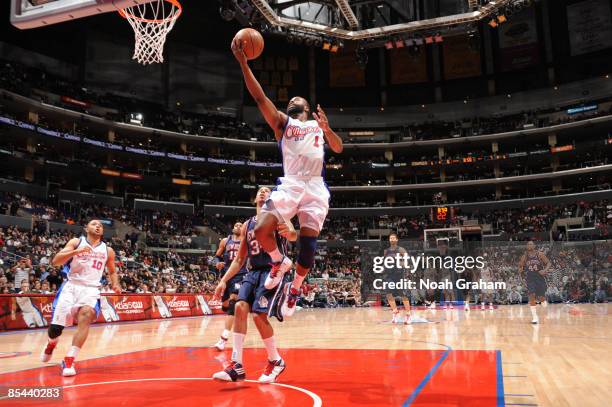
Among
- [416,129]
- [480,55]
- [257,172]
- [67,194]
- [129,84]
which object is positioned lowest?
[67,194]

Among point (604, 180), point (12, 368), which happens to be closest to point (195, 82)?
point (604, 180)

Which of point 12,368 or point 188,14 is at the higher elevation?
point 188,14

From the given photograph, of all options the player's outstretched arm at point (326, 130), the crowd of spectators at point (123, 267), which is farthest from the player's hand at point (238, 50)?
the crowd of spectators at point (123, 267)

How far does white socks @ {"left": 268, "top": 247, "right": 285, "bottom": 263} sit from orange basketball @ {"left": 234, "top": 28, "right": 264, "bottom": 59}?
75.7 inches

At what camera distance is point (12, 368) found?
20.6 ft

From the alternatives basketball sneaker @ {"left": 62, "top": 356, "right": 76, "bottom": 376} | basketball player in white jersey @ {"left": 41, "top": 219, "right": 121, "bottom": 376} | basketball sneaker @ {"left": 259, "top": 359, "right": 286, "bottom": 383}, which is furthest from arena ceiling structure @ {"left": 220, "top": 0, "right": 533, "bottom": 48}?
basketball sneaker @ {"left": 259, "top": 359, "right": 286, "bottom": 383}

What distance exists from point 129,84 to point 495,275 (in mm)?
32988

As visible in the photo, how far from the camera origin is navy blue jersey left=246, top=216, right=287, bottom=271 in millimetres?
5680

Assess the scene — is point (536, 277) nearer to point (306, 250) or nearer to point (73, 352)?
point (306, 250)

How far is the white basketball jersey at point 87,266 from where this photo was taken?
6.48 m

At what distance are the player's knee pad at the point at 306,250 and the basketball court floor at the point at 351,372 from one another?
1166mm

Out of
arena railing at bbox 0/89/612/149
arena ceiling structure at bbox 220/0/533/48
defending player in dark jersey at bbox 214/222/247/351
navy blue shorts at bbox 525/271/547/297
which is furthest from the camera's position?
arena railing at bbox 0/89/612/149

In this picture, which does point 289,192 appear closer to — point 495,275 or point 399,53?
point 495,275

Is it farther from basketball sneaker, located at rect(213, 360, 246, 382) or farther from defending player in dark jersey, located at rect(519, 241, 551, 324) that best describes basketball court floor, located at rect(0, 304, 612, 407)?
defending player in dark jersey, located at rect(519, 241, 551, 324)
